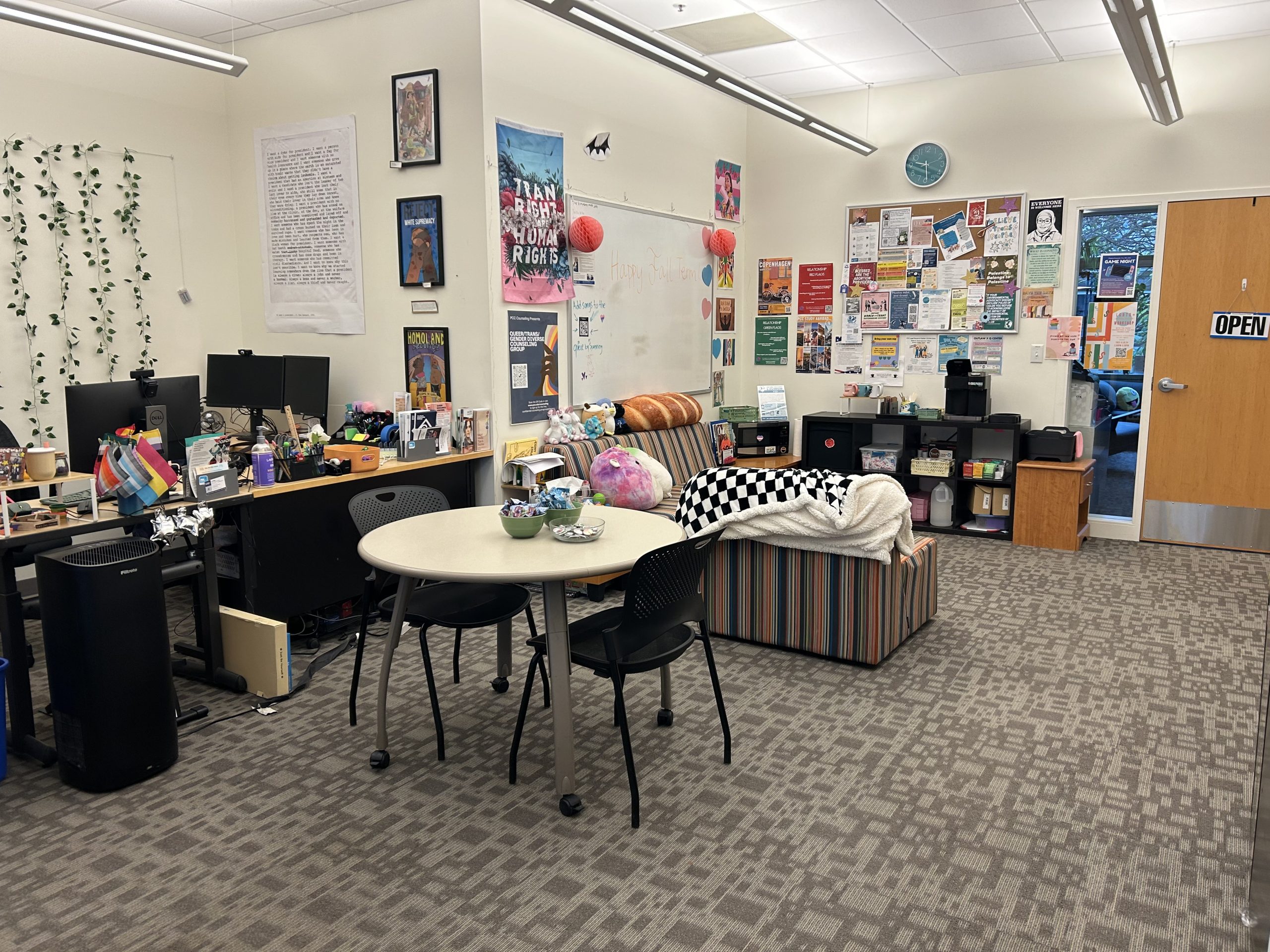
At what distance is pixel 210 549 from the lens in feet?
12.6

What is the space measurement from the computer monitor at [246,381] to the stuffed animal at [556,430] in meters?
1.59

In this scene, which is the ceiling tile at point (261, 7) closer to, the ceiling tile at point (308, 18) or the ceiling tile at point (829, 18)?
the ceiling tile at point (308, 18)

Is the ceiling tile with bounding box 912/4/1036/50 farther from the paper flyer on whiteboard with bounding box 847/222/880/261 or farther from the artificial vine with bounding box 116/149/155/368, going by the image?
the artificial vine with bounding box 116/149/155/368

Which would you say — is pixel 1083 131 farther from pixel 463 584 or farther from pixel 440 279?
pixel 463 584

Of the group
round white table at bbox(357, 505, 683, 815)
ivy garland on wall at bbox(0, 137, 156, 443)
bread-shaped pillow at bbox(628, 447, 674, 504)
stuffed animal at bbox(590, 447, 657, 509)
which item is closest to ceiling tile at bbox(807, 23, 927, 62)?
bread-shaped pillow at bbox(628, 447, 674, 504)

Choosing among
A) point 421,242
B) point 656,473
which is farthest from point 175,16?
point 656,473

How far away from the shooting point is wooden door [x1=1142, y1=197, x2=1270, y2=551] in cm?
617

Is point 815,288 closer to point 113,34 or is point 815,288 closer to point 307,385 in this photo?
point 307,385

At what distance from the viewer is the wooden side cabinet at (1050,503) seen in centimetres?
631

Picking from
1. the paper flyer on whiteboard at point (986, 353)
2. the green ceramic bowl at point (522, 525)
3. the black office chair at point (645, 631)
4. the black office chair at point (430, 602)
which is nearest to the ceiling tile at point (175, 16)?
the black office chair at point (430, 602)

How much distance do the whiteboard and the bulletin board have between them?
4.16 ft

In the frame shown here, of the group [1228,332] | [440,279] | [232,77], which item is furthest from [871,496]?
[232,77]

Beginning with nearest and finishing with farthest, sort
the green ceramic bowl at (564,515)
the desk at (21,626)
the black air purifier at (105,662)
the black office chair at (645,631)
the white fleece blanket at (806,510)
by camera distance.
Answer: the black office chair at (645,631) < the black air purifier at (105,662) < the desk at (21,626) < the green ceramic bowl at (564,515) < the white fleece blanket at (806,510)

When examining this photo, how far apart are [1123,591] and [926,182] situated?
344cm
